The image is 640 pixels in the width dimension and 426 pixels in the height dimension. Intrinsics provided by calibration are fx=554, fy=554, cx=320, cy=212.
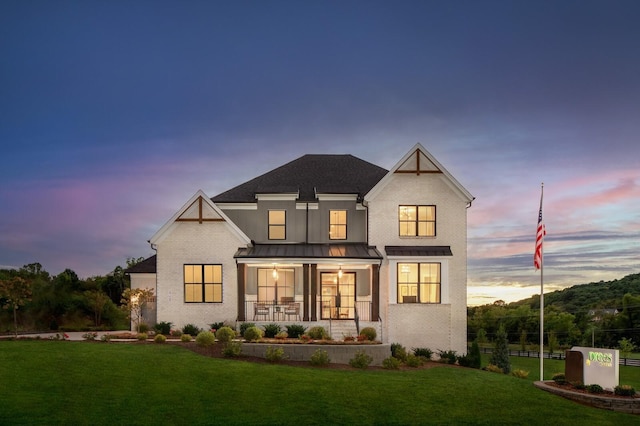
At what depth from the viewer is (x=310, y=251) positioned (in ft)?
98.4

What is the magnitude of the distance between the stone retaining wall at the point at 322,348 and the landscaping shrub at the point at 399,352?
53.8 inches

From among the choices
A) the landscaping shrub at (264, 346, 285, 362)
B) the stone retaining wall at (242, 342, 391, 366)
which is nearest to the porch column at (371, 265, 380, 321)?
the stone retaining wall at (242, 342, 391, 366)

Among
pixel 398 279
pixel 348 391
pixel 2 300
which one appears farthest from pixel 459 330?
pixel 2 300

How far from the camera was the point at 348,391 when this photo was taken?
58.4 feet

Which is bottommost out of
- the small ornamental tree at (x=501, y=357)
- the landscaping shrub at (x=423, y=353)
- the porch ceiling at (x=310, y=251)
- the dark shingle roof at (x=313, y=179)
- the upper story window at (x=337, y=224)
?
the small ornamental tree at (x=501, y=357)

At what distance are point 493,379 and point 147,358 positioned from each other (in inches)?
529

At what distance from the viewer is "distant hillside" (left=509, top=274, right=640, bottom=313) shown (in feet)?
304

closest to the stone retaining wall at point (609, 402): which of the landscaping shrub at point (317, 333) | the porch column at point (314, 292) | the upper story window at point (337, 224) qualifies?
the landscaping shrub at point (317, 333)

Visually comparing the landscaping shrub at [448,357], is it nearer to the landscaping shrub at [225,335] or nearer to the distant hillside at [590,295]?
the landscaping shrub at [225,335]

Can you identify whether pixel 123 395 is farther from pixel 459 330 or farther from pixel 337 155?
pixel 337 155

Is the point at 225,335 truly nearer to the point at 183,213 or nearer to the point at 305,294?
the point at 305,294

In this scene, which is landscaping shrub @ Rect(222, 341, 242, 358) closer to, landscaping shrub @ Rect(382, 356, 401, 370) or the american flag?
landscaping shrub @ Rect(382, 356, 401, 370)

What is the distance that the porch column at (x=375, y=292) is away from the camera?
1113 inches

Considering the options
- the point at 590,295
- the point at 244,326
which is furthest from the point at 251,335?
the point at 590,295
